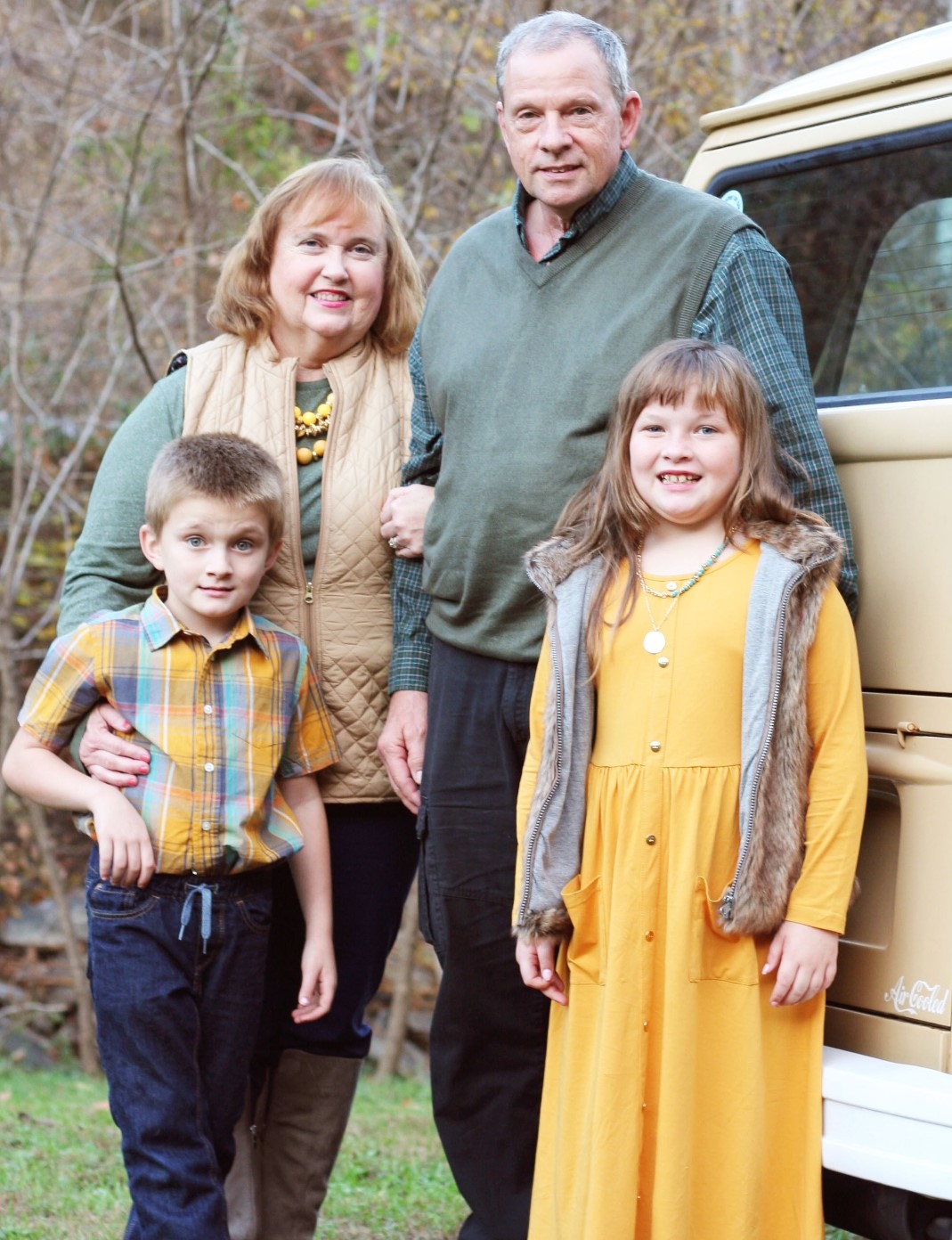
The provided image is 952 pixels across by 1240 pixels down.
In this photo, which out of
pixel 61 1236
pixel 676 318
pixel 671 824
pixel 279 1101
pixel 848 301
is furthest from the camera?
pixel 61 1236

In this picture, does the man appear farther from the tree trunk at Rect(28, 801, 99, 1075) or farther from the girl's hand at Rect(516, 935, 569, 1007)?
the tree trunk at Rect(28, 801, 99, 1075)

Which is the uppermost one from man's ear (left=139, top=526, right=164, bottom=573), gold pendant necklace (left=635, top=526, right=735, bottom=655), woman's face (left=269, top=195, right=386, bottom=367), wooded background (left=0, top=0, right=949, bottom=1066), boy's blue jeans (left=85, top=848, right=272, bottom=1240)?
wooded background (left=0, top=0, right=949, bottom=1066)

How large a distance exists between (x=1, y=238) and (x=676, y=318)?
6988 mm

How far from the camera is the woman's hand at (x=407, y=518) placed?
3080mm

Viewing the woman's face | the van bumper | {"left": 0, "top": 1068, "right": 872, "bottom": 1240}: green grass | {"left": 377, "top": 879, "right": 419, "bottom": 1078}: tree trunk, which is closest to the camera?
the van bumper

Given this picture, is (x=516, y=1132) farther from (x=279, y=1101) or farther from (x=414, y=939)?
(x=414, y=939)

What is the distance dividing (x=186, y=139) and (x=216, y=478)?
5.34m

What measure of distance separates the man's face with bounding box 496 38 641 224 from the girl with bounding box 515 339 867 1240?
44 cm

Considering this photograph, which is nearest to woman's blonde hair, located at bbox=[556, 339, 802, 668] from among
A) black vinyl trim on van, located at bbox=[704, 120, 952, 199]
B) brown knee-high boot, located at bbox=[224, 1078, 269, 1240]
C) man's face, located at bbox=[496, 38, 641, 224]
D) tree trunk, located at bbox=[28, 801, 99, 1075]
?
man's face, located at bbox=[496, 38, 641, 224]

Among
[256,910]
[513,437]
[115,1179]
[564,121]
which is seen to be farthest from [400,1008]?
[564,121]

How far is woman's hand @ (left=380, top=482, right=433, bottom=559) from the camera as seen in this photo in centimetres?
308

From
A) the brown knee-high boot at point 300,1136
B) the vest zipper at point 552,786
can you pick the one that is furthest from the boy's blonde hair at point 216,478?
the brown knee-high boot at point 300,1136

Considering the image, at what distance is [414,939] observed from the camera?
782 cm

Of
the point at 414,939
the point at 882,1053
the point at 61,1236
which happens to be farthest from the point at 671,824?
the point at 414,939
